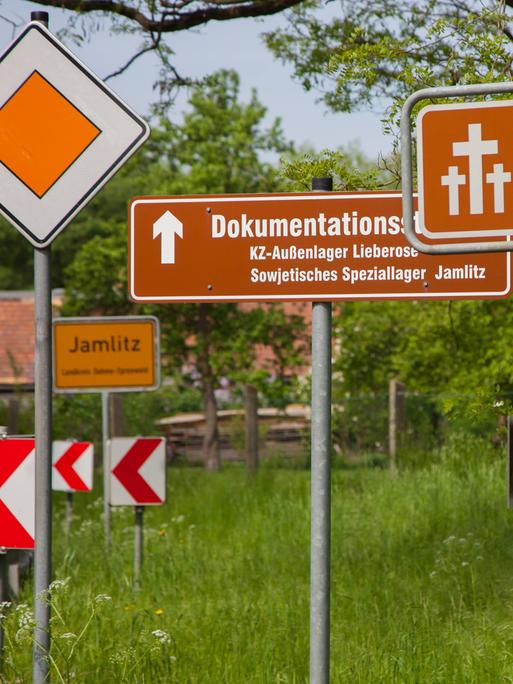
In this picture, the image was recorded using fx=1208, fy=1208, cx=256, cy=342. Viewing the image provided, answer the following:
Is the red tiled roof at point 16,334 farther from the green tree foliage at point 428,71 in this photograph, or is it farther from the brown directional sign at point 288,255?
the brown directional sign at point 288,255

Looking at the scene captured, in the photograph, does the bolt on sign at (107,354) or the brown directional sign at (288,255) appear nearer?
the brown directional sign at (288,255)

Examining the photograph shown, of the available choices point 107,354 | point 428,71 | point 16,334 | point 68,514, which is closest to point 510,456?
point 428,71

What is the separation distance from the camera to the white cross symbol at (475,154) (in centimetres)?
316

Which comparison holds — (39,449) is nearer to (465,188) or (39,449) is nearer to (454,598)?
(465,188)

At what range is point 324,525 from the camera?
409cm

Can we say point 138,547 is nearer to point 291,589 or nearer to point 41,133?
point 291,589

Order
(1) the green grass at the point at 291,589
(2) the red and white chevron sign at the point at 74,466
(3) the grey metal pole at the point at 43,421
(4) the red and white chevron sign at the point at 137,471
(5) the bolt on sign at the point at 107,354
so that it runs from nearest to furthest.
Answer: (3) the grey metal pole at the point at 43,421 → (1) the green grass at the point at 291,589 → (4) the red and white chevron sign at the point at 137,471 → (5) the bolt on sign at the point at 107,354 → (2) the red and white chevron sign at the point at 74,466

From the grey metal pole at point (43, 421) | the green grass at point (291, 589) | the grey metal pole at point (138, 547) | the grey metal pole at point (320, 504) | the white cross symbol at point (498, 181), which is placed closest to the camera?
the white cross symbol at point (498, 181)

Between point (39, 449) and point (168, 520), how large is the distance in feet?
26.7

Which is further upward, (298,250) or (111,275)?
(111,275)

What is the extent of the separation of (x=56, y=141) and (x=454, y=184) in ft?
5.13

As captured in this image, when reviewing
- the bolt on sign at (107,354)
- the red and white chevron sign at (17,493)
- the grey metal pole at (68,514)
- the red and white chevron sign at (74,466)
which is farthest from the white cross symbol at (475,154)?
the red and white chevron sign at (74,466)

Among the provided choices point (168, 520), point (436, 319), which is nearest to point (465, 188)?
point (168, 520)

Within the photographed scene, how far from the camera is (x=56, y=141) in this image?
416 centimetres
